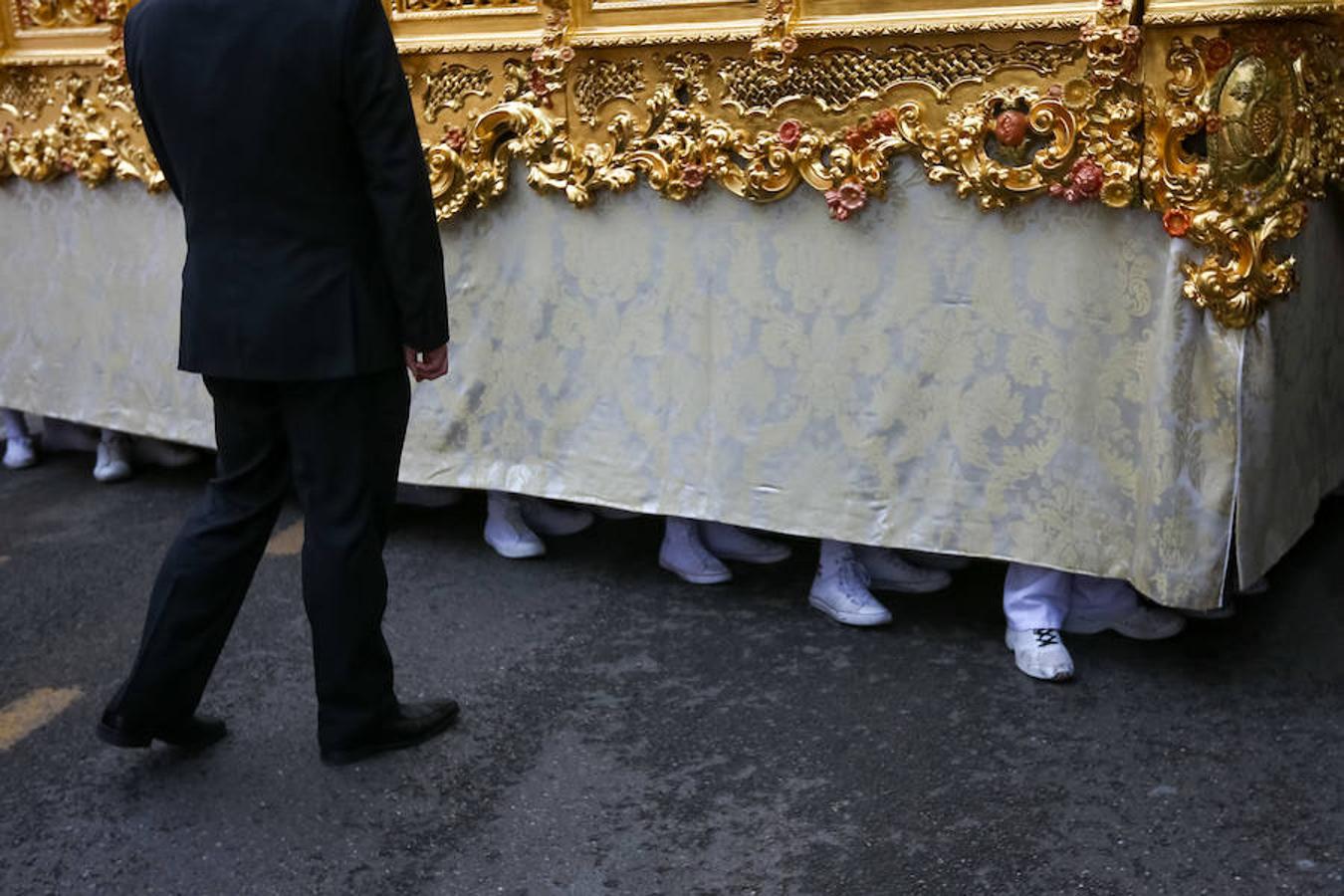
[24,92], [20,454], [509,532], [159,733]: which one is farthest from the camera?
[20,454]

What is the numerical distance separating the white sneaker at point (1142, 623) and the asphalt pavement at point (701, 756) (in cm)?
3

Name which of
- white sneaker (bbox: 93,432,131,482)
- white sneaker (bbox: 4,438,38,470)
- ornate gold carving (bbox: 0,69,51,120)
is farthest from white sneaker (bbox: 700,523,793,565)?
white sneaker (bbox: 4,438,38,470)

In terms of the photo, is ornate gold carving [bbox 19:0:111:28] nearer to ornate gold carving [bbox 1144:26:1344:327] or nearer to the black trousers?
the black trousers

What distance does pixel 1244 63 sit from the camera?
2480 millimetres

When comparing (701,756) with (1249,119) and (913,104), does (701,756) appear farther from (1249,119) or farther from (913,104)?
(1249,119)

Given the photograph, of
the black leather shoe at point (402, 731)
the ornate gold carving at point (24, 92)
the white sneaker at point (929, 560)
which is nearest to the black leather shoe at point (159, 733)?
the black leather shoe at point (402, 731)

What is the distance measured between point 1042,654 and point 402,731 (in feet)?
4.20

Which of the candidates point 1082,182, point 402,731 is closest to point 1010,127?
point 1082,182

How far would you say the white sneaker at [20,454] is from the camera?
4.64m

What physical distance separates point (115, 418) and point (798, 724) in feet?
8.20

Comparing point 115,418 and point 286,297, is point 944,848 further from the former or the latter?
point 115,418

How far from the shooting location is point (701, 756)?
8.50 feet

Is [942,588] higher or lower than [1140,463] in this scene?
lower

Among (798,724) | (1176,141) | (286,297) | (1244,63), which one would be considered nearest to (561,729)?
(798,724)
